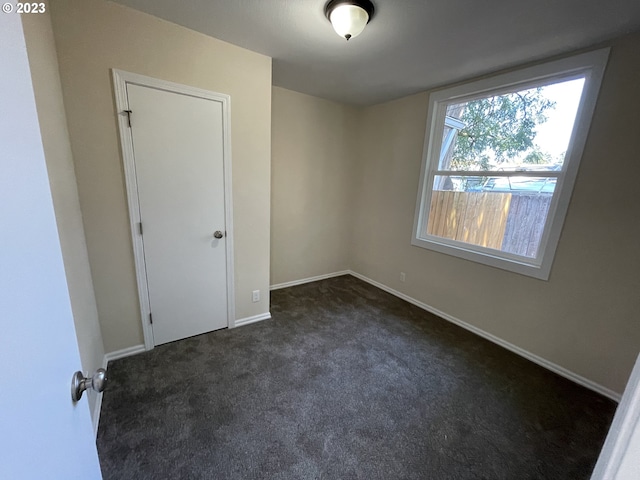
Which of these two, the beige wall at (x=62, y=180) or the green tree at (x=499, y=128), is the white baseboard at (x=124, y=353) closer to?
the beige wall at (x=62, y=180)

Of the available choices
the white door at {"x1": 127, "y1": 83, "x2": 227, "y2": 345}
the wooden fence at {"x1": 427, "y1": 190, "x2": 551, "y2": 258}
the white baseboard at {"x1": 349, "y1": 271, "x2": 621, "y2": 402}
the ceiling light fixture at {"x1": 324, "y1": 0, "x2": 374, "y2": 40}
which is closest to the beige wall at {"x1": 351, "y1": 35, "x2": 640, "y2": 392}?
the white baseboard at {"x1": 349, "y1": 271, "x2": 621, "y2": 402}

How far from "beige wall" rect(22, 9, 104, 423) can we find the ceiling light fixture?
4.79 ft

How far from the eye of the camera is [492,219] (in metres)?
2.55

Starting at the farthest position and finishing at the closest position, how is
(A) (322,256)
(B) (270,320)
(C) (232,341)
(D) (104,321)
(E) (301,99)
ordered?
(A) (322,256) → (E) (301,99) → (B) (270,320) → (C) (232,341) → (D) (104,321)

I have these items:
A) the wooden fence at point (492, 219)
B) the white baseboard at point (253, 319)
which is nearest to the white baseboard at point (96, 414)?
the white baseboard at point (253, 319)

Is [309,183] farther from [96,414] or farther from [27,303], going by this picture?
[27,303]

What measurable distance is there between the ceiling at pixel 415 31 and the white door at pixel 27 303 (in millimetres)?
1635

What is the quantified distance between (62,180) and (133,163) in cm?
53

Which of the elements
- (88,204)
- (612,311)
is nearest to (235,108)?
(88,204)

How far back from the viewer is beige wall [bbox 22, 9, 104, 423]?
1176 millimetres

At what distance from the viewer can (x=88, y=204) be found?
1795 millimetres

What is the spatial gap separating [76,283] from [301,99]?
291 centimetres

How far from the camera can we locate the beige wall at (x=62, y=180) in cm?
118

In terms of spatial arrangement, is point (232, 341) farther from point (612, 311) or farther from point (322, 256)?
point (612, 311)
